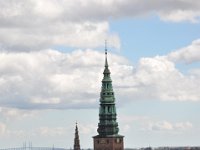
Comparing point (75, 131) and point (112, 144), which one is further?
point (75, 131)

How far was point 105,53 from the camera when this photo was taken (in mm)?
164750

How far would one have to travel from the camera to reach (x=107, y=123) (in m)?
158

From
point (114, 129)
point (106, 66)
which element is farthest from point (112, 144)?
point (106, 66)

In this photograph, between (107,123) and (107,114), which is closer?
(107,114)

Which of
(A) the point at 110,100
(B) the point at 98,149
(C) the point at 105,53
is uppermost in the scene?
(C) the point at 105,53

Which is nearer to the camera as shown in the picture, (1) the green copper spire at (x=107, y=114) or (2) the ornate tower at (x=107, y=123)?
(1) the green copper spire at (x=107, y=114)

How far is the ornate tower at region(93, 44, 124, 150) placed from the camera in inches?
6220

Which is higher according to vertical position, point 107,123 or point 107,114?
point 107,114

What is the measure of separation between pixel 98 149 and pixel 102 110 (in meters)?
8.33

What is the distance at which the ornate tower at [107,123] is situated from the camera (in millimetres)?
158000

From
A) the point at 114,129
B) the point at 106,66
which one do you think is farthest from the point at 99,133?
the point at 106,66

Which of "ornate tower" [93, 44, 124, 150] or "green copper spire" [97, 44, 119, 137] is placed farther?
"ornate tower" [93, 44, 124, 150]

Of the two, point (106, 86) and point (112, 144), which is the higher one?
point (106, 86)

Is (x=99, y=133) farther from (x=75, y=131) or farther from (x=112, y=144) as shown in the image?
(x=75, y=131)
